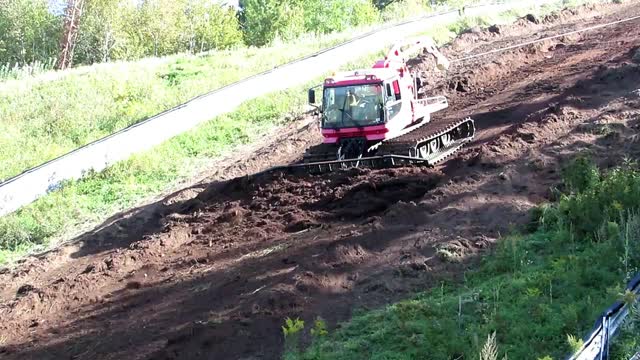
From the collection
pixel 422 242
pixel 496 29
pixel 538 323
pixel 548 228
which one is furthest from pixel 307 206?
pixel 496 29

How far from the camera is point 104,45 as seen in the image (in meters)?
61.2

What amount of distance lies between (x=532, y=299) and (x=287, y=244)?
16.4 ft

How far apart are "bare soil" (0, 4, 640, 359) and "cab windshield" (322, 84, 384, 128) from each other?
1.62 meters

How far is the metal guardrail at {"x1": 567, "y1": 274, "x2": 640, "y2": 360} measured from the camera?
6039mm

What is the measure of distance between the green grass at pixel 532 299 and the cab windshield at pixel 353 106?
703cm

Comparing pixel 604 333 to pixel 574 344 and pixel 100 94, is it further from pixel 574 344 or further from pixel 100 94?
pixel 100 94

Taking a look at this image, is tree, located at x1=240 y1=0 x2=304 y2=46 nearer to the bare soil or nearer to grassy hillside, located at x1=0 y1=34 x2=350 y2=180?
grassy hillside, located at x1=0 y1=34 x2=350 y2=180

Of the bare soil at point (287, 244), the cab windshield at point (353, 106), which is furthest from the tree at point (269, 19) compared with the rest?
the cab windshield at point (353, 106)

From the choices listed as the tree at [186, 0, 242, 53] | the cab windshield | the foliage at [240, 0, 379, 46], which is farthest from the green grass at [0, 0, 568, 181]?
the tree at [186, 0, 242, 53]

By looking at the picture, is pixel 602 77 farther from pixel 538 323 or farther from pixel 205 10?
pixel 205 10

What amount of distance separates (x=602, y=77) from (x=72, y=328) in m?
13.4

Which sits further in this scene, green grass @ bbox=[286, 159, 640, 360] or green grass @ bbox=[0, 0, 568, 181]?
green grass @ bbox=[0, 0, 568, 181]

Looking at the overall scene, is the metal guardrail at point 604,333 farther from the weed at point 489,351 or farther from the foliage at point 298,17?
the foliage at point 298,17

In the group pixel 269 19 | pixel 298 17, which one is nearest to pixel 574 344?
pixel 269 19
